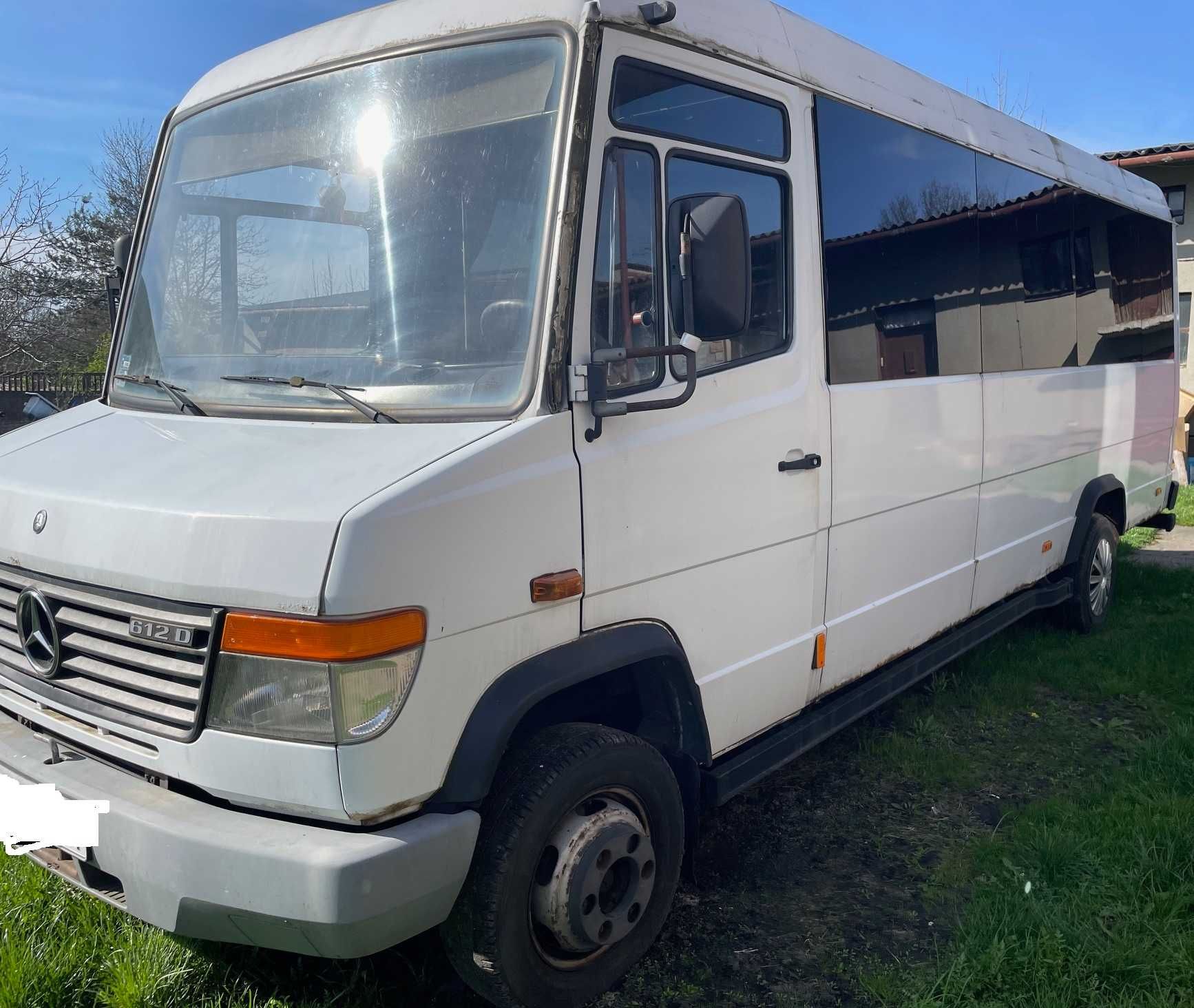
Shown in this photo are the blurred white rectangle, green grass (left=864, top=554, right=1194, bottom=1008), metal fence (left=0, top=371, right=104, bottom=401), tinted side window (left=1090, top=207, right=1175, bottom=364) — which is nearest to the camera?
the blurred white rectangle

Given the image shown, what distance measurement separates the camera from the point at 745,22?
3.42m

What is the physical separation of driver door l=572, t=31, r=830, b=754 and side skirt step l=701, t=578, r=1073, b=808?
0.09 m

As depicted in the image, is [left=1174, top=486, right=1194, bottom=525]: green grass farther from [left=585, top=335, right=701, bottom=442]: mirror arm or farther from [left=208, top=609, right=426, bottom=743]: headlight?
[left=208, top=609, right=426, bottom=743]: headlight

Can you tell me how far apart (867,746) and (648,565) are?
2348 millimetres

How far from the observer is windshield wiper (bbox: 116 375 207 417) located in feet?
10.3

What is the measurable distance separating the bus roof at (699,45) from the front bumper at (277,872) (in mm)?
2163

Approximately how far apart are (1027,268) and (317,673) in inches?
188

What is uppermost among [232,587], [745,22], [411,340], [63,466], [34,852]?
[745,22]

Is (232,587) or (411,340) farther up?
(411,340)

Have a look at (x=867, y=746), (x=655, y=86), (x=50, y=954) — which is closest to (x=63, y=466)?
(x=50, y=954)

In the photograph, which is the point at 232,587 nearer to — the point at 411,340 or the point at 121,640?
the point at 121,640

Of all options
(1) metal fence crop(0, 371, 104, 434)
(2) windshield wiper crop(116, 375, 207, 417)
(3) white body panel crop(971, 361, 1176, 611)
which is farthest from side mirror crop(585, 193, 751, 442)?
(1) metal fence crop(0, 371, 104, 434)

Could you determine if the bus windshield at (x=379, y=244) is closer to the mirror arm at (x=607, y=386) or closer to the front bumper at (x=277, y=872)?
the mirror arm at (x=607, y=386)

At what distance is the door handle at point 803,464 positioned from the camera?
357 centimetres
